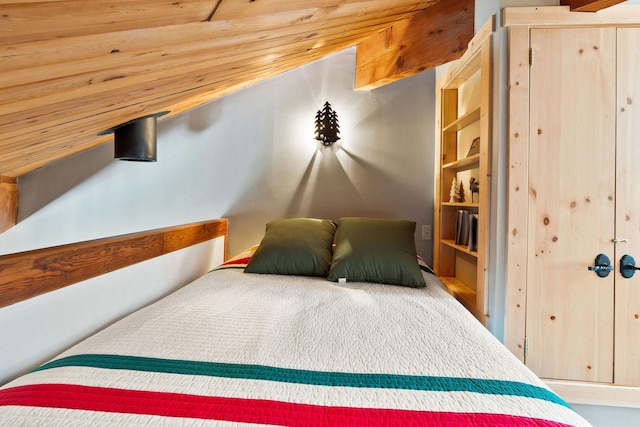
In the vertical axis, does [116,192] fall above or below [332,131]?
below

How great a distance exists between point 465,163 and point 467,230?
0.45m

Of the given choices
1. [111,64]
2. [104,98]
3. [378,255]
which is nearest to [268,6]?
[111,64]

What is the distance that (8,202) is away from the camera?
6.88 ft

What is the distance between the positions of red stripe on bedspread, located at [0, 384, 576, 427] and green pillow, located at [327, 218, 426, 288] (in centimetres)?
99

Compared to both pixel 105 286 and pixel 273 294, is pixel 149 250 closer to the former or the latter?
pixel 105 286

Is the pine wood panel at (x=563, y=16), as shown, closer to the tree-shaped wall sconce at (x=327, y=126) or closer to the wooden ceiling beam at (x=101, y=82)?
the wooden ceiling beam at (x=101, y=82)

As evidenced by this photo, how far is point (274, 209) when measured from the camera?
2494 mm

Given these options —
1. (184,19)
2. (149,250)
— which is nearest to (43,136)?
(149,250)

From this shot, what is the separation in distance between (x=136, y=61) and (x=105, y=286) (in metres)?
0.94

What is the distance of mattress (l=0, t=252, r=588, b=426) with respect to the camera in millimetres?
669

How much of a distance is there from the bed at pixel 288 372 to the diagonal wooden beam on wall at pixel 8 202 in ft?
5.42

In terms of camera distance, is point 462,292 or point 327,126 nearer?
point 462,292

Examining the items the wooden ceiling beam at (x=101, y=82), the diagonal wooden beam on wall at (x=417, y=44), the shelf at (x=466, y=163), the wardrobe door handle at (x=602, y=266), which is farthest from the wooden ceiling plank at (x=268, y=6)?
the wardrobe door handle at (x=602, y=266)

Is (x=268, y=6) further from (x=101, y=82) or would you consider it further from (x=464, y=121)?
(x=464, y=121)
